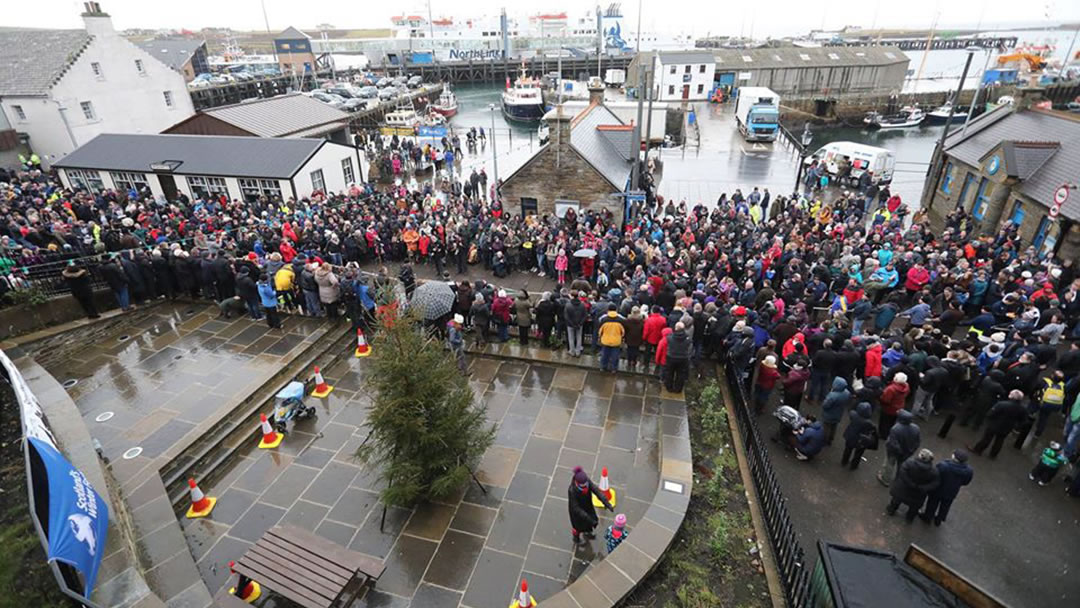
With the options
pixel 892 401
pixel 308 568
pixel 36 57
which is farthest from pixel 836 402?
pixel 36 57

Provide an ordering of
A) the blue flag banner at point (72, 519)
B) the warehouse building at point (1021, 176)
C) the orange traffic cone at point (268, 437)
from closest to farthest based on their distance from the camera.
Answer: the blue flag banner at point (72, 519), the orange traffic cone at point (268, 437), the warehouse building at point (1021, 176)

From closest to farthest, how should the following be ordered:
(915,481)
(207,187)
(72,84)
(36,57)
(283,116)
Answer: (915,481) → (207,187) → (283,116) → (72,84) → (36,57)

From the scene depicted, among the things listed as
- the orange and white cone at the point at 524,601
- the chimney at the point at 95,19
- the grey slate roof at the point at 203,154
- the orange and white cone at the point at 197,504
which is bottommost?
the orange and white cone at the point at 197,504

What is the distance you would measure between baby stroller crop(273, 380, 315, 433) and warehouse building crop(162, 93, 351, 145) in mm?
Result: 20987

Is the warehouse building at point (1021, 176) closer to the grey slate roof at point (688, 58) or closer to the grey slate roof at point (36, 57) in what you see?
the grey slate roof at point (688, 58)

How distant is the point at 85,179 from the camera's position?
22891 millimetres

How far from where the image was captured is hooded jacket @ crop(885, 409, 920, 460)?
7098mm

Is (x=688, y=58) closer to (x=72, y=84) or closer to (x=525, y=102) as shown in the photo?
(x=525, y=102)

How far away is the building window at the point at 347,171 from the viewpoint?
2453 cm

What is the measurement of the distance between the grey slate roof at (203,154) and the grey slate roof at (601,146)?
10968 millimetres

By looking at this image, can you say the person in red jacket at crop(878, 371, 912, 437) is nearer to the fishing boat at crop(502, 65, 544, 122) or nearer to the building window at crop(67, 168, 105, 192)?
the building window at crop(67, 168, 105, 192)

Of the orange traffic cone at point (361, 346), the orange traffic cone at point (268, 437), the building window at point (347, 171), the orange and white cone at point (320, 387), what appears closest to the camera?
the orange traffic cone at point (268, 437)

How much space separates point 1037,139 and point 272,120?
32258 millimetres

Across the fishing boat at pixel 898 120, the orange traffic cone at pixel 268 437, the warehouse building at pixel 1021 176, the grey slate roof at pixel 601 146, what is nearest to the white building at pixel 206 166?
the grey slate roof at pixel 601 146
